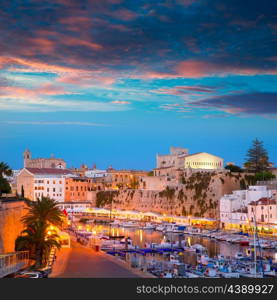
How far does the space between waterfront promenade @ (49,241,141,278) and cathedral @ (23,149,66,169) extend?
71.5m

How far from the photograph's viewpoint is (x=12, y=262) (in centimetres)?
1852

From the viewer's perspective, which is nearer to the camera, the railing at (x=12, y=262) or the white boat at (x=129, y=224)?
the railing at (x=12, y=262)

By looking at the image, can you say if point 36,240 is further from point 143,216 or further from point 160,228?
point 143,216

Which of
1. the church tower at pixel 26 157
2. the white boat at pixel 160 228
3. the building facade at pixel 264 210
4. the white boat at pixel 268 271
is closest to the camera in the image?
the white boat at pixel 268 271

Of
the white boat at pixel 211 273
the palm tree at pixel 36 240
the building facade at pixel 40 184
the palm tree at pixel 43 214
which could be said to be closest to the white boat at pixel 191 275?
the white boat at pixel 211 273

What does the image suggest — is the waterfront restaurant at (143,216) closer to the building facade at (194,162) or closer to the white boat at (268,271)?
the building facade at (194,162)

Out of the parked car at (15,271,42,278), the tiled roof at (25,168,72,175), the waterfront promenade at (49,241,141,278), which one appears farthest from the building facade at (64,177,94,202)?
the parked car at (15,271,42,278)

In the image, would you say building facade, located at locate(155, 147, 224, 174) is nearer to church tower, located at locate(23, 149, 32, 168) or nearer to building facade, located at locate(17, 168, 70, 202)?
building facade, located at locate(17, 168, 70, 202)

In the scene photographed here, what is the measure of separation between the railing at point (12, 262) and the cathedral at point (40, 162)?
78.2 m

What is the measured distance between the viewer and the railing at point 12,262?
1728 centimetres

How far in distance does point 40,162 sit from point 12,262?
81275 millimetres
